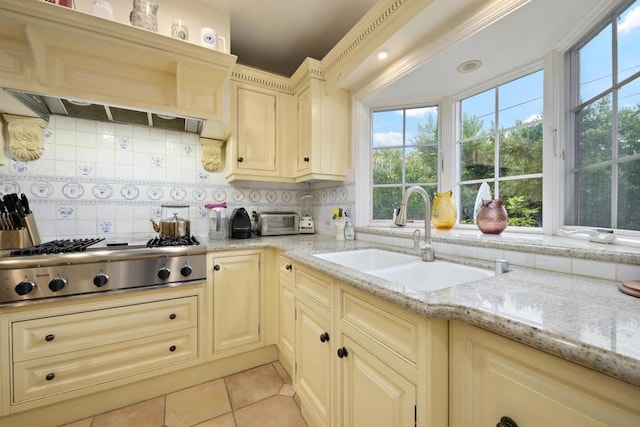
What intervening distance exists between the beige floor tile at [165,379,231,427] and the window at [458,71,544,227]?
188cm

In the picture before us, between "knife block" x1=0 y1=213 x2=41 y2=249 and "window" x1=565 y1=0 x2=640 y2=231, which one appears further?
"knife block" x1=0 y1=213 x2=41 y2=249

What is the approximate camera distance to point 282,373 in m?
1.78

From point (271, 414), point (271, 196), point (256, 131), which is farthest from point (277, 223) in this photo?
point (271, 414)

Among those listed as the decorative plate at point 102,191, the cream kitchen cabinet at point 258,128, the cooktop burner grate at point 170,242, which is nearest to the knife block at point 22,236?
the decorative plate at point 102,191

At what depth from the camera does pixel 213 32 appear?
173 cm

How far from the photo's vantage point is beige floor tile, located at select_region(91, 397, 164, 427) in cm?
135

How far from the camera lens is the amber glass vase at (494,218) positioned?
4.33ft

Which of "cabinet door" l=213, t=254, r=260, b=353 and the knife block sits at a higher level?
the knife block

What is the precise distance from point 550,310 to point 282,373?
1679 mm

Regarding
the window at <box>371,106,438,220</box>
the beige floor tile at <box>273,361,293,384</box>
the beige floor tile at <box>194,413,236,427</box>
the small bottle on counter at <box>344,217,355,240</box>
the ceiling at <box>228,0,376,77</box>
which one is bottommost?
the beige floor tile at <box>273,361,293,384</box>

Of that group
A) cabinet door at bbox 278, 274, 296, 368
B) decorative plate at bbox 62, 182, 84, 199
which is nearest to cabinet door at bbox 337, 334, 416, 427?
cabinet door at bbox 278, 274, 296, 368

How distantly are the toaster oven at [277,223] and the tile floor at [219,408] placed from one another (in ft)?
3.57

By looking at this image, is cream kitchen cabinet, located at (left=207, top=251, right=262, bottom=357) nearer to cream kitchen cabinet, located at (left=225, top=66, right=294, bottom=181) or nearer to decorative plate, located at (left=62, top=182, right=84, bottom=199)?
cream kitchen cabinet, located at (left=225, top=66, right=294, bottom=181)

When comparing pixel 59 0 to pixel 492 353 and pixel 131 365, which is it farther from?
pixel 492 353
